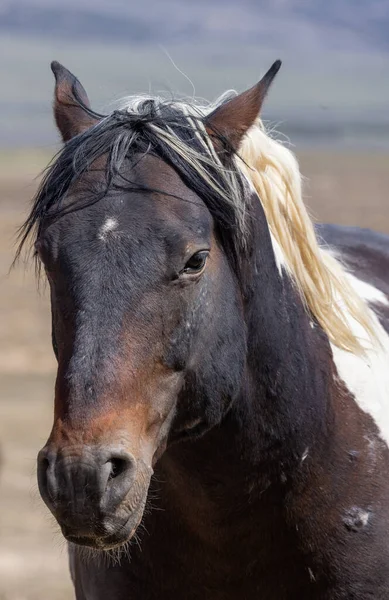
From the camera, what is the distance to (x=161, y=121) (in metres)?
3.09

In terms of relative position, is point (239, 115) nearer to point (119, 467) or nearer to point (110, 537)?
point (119, 467)

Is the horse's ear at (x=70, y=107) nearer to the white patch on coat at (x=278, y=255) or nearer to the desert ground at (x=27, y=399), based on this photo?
the desert ground at (x=27, y=399)

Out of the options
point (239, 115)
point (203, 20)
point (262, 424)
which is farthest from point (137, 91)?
point (203, 20)

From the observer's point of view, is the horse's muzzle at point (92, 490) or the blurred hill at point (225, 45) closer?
the horse's muzzle at point (92, 490)

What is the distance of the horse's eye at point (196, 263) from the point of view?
2865 millimetres

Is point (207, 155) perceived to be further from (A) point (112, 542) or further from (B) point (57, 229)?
(A) point (112, 542)

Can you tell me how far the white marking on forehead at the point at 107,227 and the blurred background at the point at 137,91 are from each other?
63 centimetres

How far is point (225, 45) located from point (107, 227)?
421 feet

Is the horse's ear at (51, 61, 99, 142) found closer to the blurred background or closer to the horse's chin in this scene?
the blurred background

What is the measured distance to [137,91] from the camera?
3584mm

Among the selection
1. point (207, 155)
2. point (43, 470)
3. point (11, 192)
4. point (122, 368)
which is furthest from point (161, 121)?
point (11, 192)

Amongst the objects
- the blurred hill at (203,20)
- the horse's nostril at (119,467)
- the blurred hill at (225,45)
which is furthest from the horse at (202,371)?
the blurred hill at (203,20)

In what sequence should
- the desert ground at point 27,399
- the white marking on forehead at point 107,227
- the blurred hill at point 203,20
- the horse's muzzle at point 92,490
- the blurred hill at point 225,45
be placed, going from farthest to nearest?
the blurred hill at point 203,20 < the blurred hill at point 225,45 < the desert ground at point 27,399 < the white marking on forehead at point 107,227 < the horse's muzzle at point 92,490

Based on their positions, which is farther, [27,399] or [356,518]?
[27,399]
